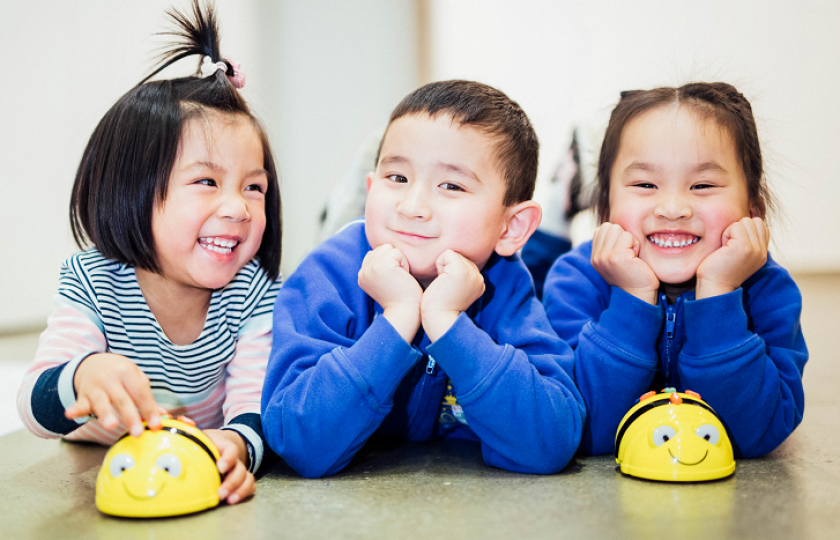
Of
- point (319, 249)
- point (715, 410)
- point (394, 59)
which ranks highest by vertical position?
point (394, 59)

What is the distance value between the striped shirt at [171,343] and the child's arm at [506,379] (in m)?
0.29

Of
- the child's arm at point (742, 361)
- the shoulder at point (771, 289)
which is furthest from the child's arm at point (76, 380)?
the shoulder at point (771, 289)

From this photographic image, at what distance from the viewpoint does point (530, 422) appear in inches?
31.4

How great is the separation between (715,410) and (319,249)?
0.58 meters

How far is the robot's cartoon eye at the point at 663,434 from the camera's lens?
2.59 feet

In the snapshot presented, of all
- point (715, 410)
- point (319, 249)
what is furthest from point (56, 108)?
point (715, 410)

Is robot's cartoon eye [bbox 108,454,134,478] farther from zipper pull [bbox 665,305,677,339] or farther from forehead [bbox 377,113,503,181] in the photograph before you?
zipper pull [bbox 665,305,677,339]

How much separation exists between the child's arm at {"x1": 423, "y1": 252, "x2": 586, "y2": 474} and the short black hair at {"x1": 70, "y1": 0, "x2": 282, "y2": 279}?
442mm

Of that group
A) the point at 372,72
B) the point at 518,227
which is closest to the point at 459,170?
the point at 518,227

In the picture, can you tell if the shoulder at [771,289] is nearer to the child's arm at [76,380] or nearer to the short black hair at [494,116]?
the short black hair at [494,116]

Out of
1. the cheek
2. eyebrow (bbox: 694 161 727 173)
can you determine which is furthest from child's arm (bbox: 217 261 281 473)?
eyebrow (bbox: 694 161 727 173)

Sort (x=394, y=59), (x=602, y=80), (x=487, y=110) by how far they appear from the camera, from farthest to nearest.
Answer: (x=394, y=59)
(x=602, y=80)
(x=487, y=110)

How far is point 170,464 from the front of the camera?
0.71 m

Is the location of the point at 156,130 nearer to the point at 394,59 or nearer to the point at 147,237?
the point at 147,237
